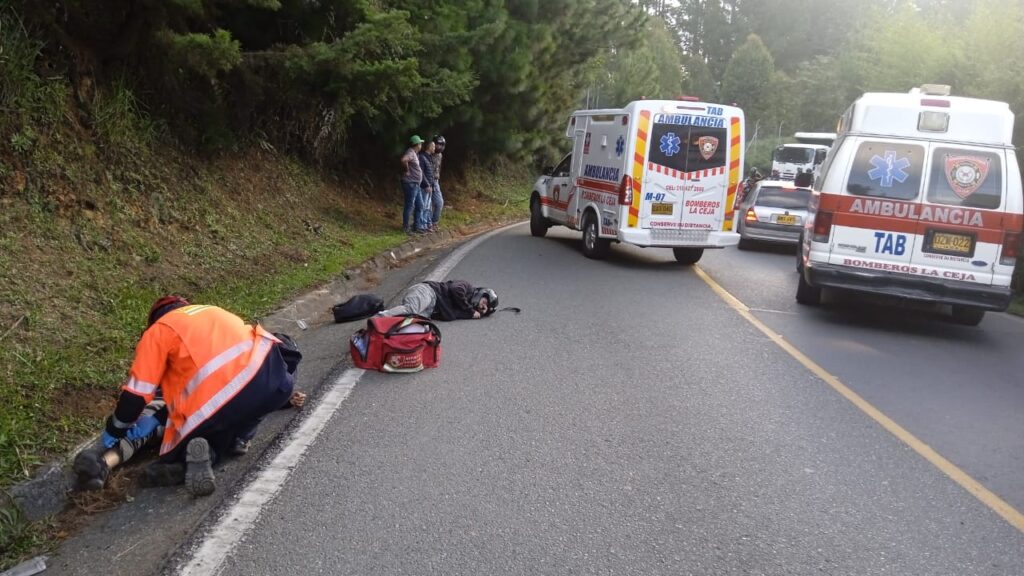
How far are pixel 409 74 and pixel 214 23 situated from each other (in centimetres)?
258

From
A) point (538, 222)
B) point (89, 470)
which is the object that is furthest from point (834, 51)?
point (89, 470)

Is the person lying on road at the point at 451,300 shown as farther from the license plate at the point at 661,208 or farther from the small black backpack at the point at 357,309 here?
the license plate at the point at 661,208

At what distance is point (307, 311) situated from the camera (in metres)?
8.93

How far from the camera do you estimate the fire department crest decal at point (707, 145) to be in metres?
12.8

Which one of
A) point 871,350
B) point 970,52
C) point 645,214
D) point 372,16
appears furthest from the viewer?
point 970,52

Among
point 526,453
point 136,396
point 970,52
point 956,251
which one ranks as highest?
point 970,52

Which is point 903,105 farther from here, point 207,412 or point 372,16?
point 207,412

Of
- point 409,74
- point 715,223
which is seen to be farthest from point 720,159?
point 409,74

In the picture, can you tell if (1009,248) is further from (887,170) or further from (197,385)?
(197,385)

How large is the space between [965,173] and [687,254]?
537 centimetres

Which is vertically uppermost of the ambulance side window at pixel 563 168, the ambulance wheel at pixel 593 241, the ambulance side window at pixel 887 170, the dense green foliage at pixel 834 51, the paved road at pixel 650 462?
the dense green foliage at pixel 834 51

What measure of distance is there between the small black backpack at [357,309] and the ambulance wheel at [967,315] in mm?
6703

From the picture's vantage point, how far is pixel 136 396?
4.21m

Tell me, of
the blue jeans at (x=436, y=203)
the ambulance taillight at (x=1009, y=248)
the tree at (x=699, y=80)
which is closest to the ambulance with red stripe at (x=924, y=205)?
the ambulance taillight at (x=1009, y=248)
